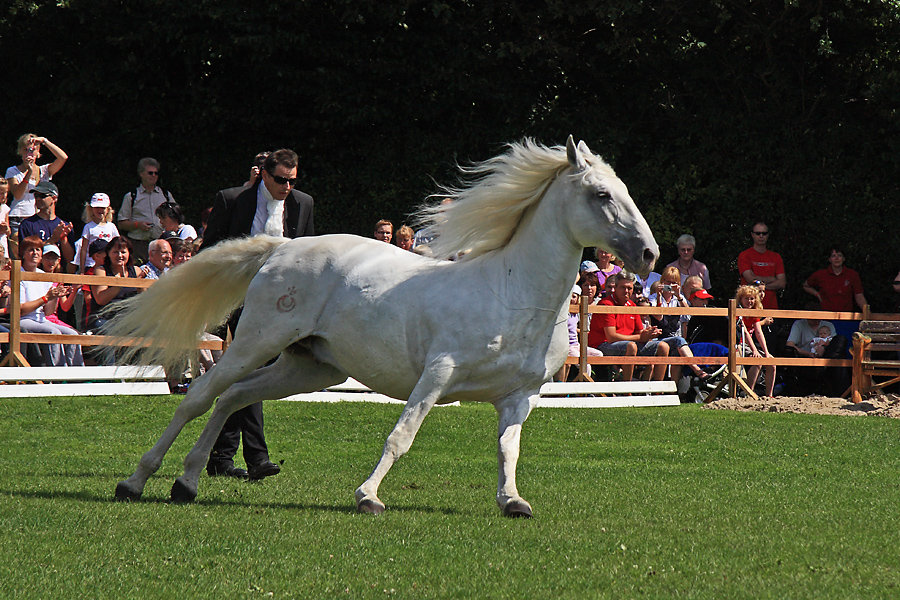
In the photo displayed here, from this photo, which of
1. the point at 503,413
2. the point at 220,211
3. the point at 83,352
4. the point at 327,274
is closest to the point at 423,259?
the point at 327,274

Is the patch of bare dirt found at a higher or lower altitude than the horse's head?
lower

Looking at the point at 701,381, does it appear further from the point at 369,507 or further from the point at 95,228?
the point at 369,507

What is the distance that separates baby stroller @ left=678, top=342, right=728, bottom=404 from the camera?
16.2 m

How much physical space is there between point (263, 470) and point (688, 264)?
11.2 metres

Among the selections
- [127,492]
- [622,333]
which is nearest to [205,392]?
[127,492]

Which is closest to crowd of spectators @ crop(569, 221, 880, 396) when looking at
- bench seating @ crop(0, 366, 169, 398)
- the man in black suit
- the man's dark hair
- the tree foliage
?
the tree foliage

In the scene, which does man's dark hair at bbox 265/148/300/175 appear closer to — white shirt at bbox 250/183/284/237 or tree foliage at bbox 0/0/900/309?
white shirt at bbox 250/183/284/237

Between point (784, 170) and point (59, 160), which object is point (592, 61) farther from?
point (59, 160)

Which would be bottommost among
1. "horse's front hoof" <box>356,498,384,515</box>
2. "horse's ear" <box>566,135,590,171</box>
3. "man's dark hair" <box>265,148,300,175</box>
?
"horse's front hoof" <box>356,498,384,515</box>

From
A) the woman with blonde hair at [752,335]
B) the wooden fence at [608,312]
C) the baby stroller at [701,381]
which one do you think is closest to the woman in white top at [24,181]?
the wooden fence at [608,312]

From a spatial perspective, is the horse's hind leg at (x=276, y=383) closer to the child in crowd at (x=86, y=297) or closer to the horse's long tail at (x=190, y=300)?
the horse's long tail at (x=190, y=300)

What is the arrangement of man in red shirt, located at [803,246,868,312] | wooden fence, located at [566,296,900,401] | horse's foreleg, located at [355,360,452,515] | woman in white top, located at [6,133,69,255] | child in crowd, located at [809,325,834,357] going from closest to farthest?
horse's foreleg, located at [355,360,452,515], woman in white top, located at [6,133,69,255], wooden fence, located at [566,296,900,401], child in crowd, located at [809,325,834,357], man in red shirt, located at [803,246,868,312]

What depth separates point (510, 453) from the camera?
659cm

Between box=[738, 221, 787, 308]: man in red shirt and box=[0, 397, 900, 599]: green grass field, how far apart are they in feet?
22.8
